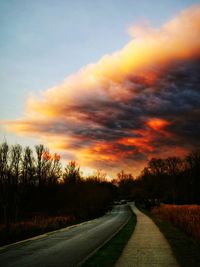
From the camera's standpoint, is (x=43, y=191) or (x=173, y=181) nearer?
(x=43, y=191)

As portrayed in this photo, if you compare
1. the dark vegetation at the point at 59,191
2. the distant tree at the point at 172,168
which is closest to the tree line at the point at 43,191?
the dark vegetation at the point at 59,191

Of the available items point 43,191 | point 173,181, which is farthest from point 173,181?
point 43,191

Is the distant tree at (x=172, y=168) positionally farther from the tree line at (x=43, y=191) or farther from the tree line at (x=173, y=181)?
the tree line at (x=43, y=191)

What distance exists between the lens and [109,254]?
1314cm

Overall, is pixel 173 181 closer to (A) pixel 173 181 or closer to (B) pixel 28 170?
(A) pixel 173 181

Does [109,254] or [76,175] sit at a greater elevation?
[76,175]

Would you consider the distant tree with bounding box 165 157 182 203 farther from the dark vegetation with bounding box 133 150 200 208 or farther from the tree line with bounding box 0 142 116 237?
the tree line with bounding box 0 142 116 237

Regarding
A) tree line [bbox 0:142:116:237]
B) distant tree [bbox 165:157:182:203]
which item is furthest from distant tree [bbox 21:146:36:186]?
distant tree [bbox 165:157:182:203]

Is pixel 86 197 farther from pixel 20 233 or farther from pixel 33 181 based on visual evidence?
pixel 20 233

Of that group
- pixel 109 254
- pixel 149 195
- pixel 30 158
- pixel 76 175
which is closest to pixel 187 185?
pixel 149 195

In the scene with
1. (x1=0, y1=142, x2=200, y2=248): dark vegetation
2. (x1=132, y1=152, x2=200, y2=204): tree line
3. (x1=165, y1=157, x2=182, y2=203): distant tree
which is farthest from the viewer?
(x1=165, y1=157, x2=182, y2=203): distant tree

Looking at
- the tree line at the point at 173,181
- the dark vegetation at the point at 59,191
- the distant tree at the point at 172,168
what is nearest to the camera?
the dark vegetation at the point at 59,191

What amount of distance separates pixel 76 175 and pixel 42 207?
15.5m

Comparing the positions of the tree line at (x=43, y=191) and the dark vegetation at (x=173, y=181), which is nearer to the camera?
the tree line at (x=43, y=191)
